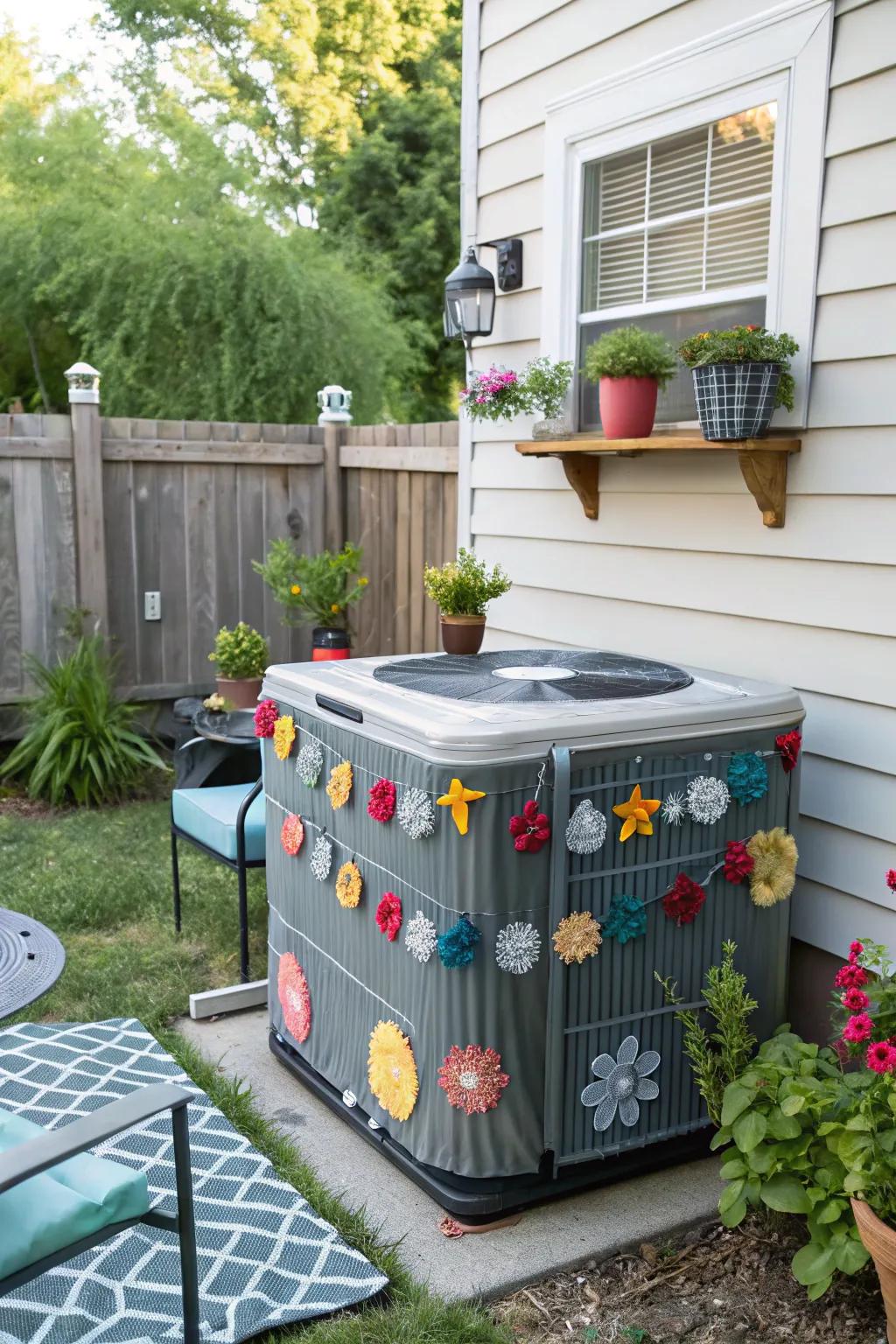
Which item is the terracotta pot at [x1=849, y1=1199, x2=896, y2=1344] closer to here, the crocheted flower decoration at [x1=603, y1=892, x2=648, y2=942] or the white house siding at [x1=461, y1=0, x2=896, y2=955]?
the crocheted flower decoration at [x1=603, y1=892, x2=648, y2=942]

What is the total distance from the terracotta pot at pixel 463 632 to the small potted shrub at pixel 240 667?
81.5 inches

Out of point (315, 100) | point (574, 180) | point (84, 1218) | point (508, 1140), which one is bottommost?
point (508, 1140)

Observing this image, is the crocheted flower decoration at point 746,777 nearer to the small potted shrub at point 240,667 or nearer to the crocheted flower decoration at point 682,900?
the crocheted flower decoration at point 682,900

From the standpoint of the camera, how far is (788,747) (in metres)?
2.44

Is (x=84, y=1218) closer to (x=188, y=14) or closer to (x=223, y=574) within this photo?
(x=223, y=574)

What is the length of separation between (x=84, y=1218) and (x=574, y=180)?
9.31 feet

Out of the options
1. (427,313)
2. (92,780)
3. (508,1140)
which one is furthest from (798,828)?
(427,313)

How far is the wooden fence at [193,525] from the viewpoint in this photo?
17.3 ft

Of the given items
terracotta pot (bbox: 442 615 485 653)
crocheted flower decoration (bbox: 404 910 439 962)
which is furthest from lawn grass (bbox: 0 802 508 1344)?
terracotta pot (bbox: 442 615 485 653)

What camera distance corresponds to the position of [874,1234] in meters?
1.82

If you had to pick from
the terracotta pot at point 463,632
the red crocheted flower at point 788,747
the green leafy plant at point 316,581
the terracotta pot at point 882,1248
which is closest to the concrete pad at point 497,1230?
the terracotta pot at point 882,1248

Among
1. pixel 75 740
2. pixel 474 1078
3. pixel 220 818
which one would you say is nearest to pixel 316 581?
pixel 75 740

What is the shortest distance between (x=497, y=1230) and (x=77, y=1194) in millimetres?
930

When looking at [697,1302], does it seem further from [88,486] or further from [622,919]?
[88,486]
